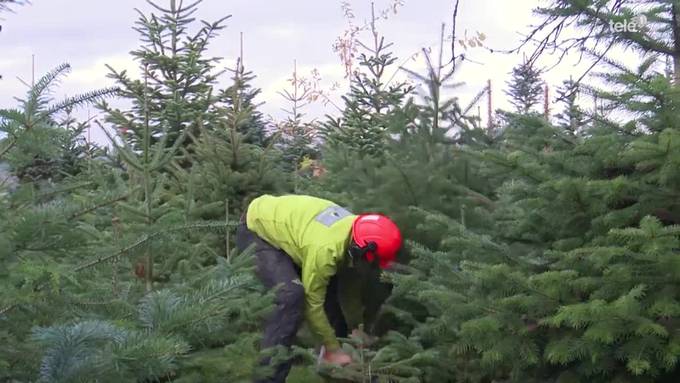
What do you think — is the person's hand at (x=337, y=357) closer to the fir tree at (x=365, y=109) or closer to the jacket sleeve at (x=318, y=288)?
the jacket sleeve at (x=318, y=288)

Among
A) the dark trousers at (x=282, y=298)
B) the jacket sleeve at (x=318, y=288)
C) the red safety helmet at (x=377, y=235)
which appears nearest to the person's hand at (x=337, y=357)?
the jacket sleeve at (x=318, y=288)

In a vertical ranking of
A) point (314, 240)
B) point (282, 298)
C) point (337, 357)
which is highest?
point (314, 240)

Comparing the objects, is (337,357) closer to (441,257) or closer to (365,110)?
(441,257)

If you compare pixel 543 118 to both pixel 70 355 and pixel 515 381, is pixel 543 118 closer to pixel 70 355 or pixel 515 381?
pixel 515 381

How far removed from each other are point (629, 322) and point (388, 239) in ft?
5.99

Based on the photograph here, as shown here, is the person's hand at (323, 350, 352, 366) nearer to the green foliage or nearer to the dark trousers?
the dark trousers

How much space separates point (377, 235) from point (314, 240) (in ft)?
1.59

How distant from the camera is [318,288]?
5.30 meters

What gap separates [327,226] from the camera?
533cm

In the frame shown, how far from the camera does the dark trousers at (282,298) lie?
5.27 meters

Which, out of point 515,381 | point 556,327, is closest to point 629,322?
point 556,327

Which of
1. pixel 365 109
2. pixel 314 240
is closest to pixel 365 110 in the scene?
pixel 365 109

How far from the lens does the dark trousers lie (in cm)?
527

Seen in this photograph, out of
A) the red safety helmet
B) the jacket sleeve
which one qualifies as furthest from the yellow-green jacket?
the red safety helmet
